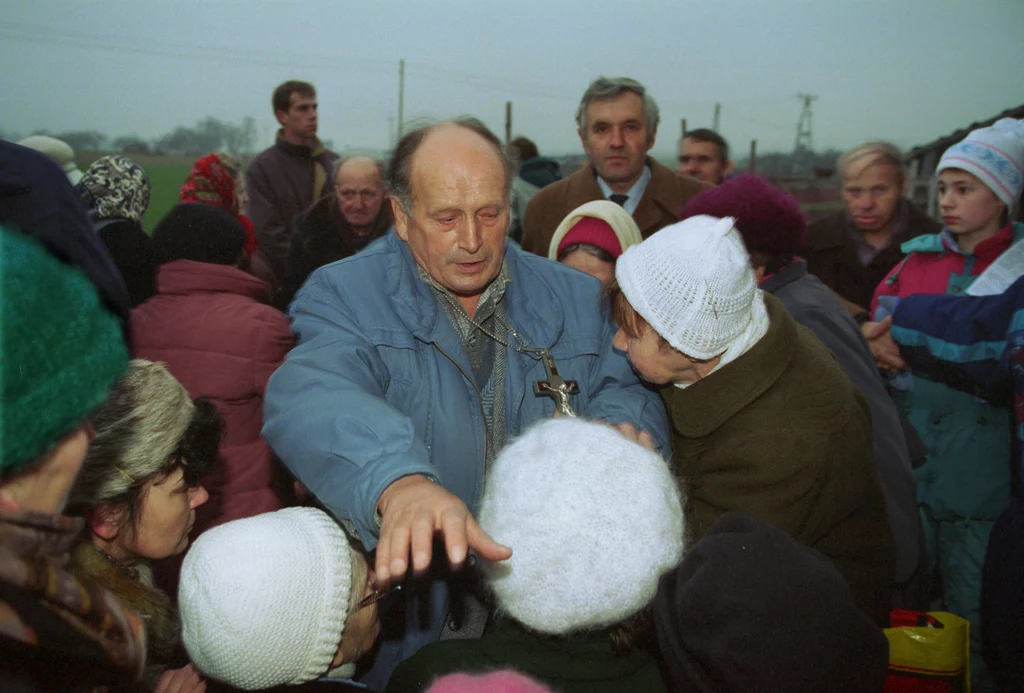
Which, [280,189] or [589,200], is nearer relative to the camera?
[589,200]

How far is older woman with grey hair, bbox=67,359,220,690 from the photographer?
5.83 ft

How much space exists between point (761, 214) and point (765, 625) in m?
1.88

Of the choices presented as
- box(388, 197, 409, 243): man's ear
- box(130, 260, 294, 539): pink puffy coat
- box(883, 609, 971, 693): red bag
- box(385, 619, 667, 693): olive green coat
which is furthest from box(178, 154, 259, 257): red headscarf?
box(883, 609, 971, 693): red bag

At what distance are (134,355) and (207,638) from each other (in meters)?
1.42

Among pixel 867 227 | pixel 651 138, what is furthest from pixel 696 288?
pixel 867 227

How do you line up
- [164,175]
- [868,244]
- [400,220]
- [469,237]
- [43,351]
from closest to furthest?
1. [43,351]
2. [469,237]
3. [400,220]
4. [868,244]
5. [164,175]

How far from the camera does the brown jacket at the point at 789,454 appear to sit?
1.78 meters

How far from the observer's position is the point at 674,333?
6.16 feet

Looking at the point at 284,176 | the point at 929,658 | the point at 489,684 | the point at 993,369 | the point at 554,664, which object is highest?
the point at 284,176

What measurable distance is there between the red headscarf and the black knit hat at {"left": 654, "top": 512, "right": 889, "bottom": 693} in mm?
3914

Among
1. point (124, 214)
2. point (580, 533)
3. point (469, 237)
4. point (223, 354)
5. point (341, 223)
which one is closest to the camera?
point (580, 533)

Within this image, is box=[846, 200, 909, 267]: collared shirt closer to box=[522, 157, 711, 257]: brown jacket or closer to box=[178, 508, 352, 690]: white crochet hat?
box=[522, 157, 711, 257]: brown jacket

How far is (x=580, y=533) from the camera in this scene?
4.30 ft

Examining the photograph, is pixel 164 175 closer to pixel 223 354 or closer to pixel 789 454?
pixel 223 354
